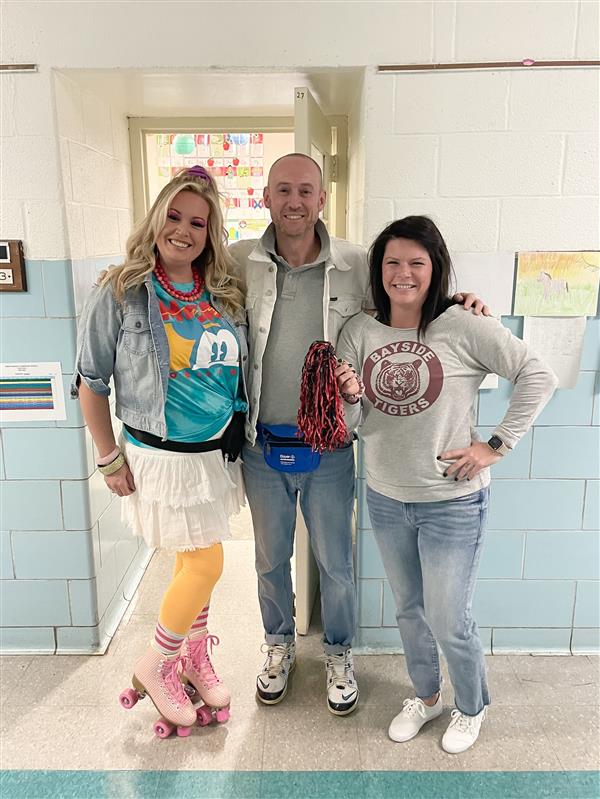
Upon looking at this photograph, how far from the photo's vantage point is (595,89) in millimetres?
1988

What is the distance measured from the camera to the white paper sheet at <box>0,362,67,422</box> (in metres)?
2.19

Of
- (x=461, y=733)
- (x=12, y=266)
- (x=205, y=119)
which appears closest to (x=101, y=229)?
(x=12, y=266)

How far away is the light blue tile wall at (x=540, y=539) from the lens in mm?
2209

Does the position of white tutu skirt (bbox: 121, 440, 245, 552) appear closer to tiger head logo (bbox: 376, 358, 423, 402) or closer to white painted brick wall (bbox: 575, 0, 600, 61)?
tiger head logo (bbox: 376, 358, 423, 402)

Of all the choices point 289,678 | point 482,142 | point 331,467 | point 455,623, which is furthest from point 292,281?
point 289,678

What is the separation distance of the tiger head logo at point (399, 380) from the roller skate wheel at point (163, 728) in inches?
48.5

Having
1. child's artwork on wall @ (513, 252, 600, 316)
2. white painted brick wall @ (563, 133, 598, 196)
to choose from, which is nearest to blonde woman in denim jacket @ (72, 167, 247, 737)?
child's artwork on wall @ (513, 252, 600, 316)

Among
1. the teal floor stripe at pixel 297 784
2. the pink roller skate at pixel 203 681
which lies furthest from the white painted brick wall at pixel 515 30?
the teal floor stripe at pixel 297 784

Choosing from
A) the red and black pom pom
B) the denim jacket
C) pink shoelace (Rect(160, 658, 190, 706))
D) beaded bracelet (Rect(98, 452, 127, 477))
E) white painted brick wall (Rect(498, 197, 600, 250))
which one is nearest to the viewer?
the red and black pom pom

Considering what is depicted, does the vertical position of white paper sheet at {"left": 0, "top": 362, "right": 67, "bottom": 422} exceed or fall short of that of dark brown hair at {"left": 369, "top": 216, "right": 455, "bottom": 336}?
it falls short

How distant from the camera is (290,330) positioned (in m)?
1.89

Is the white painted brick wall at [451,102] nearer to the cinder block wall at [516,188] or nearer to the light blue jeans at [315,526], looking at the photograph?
the cinder block wall at [516,188]

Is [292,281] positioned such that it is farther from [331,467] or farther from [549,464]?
[549,464]

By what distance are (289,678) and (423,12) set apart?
2.23 metres
